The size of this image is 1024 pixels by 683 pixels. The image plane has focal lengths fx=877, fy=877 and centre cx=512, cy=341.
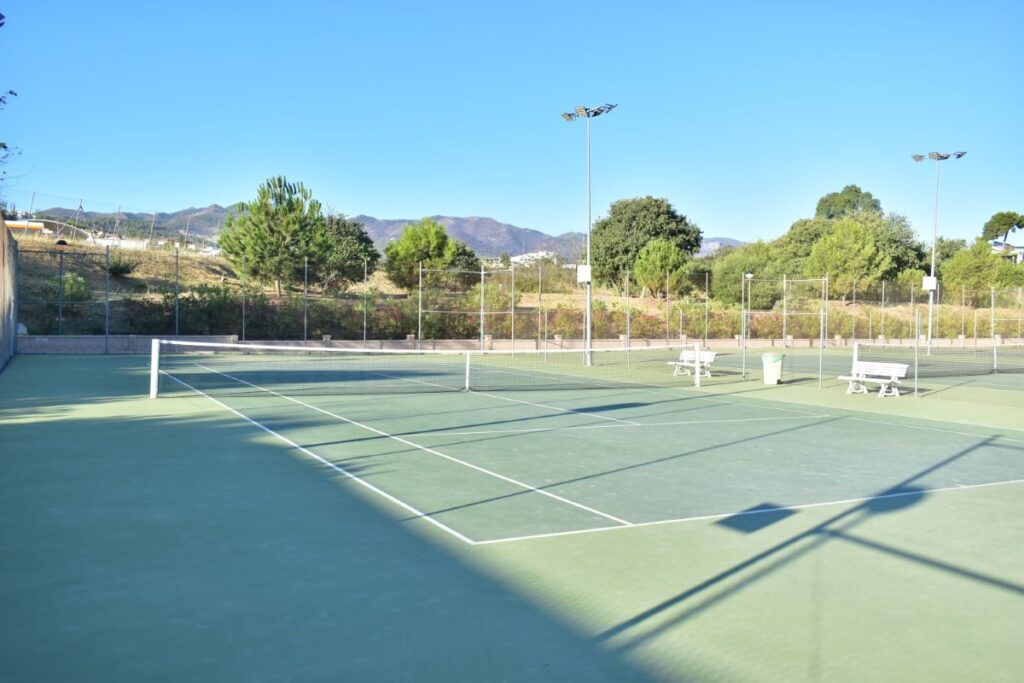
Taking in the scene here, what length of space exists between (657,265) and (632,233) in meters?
11.1

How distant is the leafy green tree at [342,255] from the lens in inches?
1581

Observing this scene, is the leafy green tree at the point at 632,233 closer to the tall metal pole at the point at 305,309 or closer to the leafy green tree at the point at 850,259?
the leafy green tree at the point at 850,259

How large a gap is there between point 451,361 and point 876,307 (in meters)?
23.2

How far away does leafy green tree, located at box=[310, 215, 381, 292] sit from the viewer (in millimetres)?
40156

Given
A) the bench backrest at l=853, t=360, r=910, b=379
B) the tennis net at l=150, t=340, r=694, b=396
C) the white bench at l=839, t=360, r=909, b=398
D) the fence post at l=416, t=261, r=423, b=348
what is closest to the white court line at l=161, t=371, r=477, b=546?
the tennis net at l=150, t=340, r=694, b=396

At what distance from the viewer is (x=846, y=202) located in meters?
127

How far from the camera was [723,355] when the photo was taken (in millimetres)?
33812

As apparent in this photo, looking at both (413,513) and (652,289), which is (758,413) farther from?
(652,289)

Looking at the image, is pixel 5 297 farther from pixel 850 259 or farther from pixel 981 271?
pixel 981 271

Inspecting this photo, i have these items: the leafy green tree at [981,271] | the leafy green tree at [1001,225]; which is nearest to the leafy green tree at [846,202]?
the leafy green tree at [1001,225]

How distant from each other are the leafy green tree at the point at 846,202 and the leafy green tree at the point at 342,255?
85662 millimetres

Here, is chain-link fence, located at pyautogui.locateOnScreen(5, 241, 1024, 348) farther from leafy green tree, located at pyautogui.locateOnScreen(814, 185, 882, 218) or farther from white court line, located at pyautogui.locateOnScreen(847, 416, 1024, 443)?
leafy green tree, located at pyautogui.locateOnScreen(814, 185, 882, 218)

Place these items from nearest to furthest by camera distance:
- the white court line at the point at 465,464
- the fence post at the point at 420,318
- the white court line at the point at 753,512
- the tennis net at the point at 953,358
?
the white court line at the point at 753,512
the white court line at the point at 465,464
the tennis net at the point at 953,358
the fence post at the point at 420,318

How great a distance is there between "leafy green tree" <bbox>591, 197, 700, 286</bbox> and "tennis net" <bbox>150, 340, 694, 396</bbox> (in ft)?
98.3
